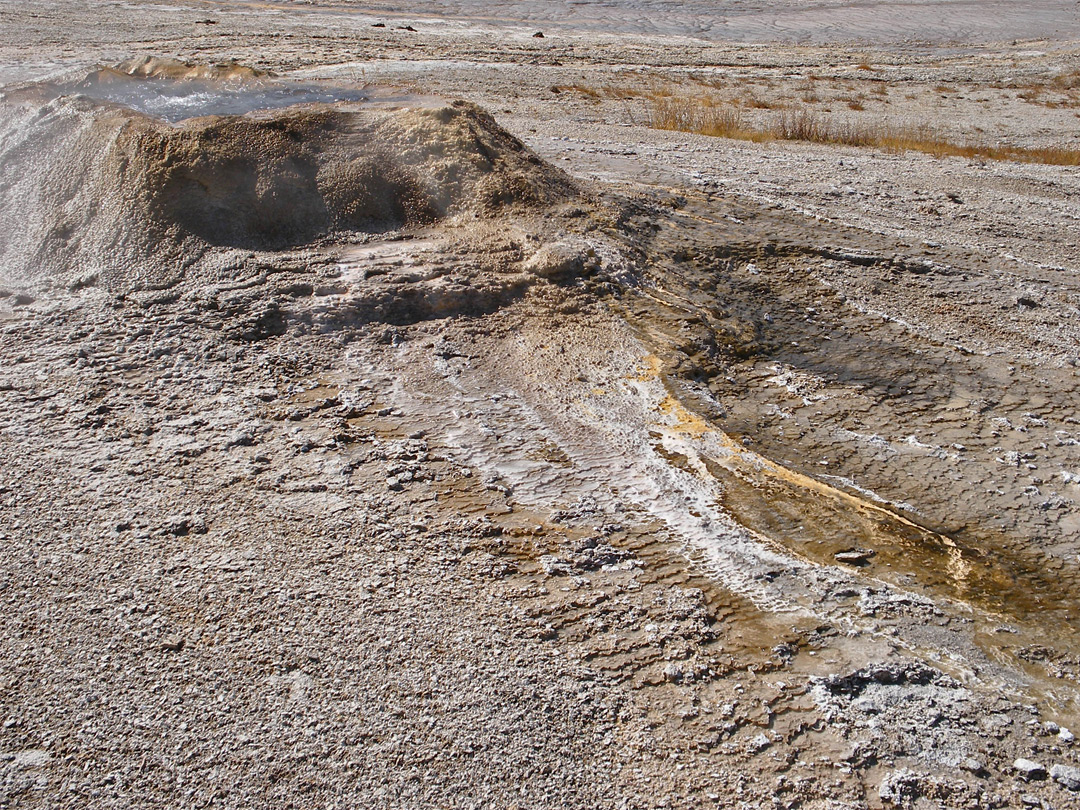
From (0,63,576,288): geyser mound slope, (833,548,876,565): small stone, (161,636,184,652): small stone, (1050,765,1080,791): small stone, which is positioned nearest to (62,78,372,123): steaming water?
(0,63,576,288): geyser mound slope

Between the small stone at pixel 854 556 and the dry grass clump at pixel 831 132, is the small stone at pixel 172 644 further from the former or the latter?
the dry grass clump at pixel 831 132

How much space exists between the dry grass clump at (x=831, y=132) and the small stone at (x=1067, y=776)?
24.4ft

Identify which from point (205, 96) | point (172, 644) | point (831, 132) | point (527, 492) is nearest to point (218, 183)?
point (205, 96)

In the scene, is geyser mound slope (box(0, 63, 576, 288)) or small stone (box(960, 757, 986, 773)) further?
geyser mound slope (box(0, 63, 576, 288))

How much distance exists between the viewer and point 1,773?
2.28m

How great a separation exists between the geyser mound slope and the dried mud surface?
0.09ft

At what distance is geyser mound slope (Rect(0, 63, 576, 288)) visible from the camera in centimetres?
449

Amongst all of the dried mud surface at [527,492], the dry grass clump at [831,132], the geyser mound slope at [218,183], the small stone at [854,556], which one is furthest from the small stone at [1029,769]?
the dry grass clump at [831,132]

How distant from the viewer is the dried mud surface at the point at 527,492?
234 cm

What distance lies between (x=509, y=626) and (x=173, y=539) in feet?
4.25

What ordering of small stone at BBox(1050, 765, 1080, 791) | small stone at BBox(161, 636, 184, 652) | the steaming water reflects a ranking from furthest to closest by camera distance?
the steaming water, small stone at BBox(161, 636, 184, 652), small stone at BBox(1050, 765, 1080, 791)

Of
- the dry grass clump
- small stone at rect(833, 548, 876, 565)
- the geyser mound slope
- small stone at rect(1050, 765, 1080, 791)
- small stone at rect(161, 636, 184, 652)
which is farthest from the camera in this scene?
the dry grass clump

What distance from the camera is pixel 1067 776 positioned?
229 cm

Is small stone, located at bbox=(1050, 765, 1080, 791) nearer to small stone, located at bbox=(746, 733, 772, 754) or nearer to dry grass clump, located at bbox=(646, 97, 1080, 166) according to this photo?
small stone, located at bbox=(746, 733, 772, 754)
